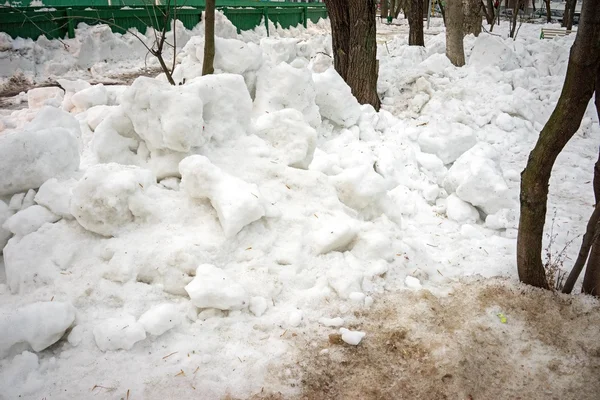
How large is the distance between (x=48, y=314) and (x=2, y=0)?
38.9 ft

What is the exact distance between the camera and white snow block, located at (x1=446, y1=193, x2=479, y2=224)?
4.27m

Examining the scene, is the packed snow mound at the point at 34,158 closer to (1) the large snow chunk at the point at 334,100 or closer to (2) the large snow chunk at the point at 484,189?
(1) the large snow chunk at the point at 334,100

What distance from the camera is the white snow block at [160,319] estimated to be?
2527 millimetres

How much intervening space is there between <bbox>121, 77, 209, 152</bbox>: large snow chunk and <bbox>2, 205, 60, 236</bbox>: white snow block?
942 millimetres

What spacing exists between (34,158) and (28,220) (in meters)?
0.50

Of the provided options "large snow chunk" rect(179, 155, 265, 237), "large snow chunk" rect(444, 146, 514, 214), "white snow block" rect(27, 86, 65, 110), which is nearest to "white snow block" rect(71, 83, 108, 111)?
"white snow block" rect(27, 86, 65, 110)

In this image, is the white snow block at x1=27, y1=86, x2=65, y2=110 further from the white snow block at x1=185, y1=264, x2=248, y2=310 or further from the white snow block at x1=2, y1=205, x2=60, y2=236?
the white snow block at x1=185, y1=264, x2=248, y2=310

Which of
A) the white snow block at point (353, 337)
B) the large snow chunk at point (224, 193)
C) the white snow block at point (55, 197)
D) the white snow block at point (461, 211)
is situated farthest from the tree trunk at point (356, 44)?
the white snow block at point (353, 337)

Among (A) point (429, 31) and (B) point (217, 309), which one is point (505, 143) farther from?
(A) point (429, 31)

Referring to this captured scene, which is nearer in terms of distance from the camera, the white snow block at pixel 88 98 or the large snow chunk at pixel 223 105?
the large snow chunk at pixel 223 105

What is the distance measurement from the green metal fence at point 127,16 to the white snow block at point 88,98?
0.81m

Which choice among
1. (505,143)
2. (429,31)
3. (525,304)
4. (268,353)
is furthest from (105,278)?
(429,31)

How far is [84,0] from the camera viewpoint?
1326 cm

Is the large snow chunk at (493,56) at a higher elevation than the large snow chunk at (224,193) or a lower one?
higher
